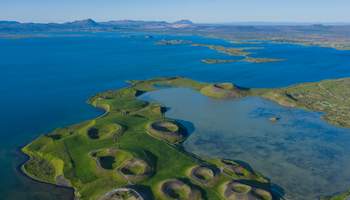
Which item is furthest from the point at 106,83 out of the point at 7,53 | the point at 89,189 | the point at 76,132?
the point at 7,53

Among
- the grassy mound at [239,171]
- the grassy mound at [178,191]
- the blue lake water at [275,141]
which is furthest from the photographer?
the blue lake water at [275,141]

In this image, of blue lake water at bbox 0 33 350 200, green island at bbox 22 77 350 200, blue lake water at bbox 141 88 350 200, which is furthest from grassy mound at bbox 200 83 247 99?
green island at bbox 22 77 350 200

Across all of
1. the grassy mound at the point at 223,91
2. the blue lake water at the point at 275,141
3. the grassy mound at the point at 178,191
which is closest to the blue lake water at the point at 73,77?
the grassy mound at the point at 178,191

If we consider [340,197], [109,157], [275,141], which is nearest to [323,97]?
[275,141]

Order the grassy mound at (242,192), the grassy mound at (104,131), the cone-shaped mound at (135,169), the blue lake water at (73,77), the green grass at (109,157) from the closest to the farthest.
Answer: the grassy mound at (242,192) < the green grass at (109,157) < the cone-shaped mound at (135,169) < the blue lake water at (73,77) < the grassy mound at (104,131)

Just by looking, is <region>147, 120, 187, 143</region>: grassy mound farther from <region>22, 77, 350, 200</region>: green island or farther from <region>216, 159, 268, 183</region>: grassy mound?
<region>216, 159, 268, 183</region>: grassy mound

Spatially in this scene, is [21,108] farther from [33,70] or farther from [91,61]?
[91,61]

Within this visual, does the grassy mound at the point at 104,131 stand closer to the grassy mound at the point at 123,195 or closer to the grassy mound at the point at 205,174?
the grassy mound at the point at 205,174
